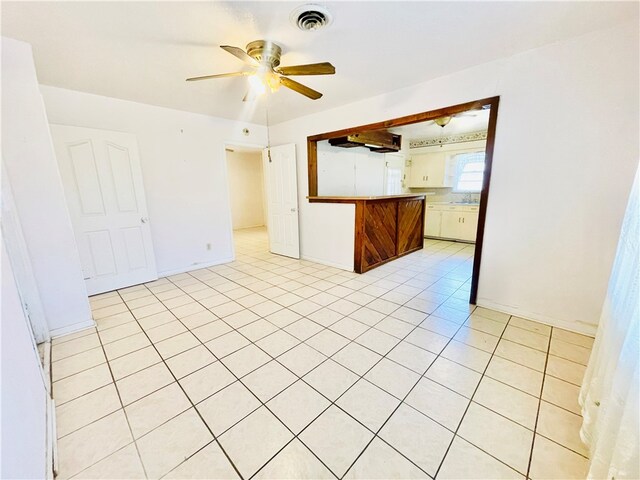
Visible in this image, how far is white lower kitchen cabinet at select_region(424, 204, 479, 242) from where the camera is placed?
536 cm

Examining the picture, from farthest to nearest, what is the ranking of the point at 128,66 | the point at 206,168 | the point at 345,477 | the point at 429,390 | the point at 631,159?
1. the point at 206,168
2. the point at 128,66
3. the point at 631,159
4. the point at 429,390
5. the point at 345,477

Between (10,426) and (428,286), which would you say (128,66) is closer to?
(10,426)

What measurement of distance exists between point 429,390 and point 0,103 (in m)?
3.72

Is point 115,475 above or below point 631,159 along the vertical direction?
below

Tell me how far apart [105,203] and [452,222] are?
6166 mm

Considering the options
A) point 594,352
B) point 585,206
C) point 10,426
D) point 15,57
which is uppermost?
point 15,57

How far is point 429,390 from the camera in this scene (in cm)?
162

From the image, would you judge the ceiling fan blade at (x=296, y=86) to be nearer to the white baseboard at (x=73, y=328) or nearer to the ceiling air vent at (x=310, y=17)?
the ceiling air vent at (x=310, y=17)

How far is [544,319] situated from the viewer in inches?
93.2

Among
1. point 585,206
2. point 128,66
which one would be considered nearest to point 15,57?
point 128,66

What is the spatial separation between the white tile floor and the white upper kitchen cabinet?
415cm

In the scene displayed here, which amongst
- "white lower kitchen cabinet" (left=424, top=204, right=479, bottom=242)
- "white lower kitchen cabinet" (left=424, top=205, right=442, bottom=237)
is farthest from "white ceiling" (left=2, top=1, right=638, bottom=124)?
"white lower kitchen cabinet" (left=424, top=205, right=442, bottom=237)

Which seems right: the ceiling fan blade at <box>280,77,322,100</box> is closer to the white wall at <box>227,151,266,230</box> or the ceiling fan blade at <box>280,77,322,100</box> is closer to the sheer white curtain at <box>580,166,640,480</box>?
the sheer white curtain at <box>580,166,640,480</box>

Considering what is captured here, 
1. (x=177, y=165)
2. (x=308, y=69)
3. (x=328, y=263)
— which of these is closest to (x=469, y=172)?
(x=328, y=263)
